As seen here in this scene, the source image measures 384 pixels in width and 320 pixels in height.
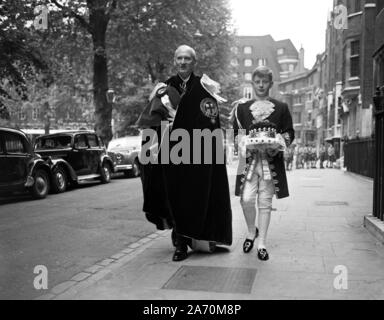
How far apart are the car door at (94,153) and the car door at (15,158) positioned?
394 centimetres

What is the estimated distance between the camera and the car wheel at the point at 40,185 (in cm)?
1152

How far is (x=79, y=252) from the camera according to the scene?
5.52m

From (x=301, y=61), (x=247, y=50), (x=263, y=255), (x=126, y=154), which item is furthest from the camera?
(x=247, y=50)

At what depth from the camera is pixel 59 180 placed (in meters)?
13.2

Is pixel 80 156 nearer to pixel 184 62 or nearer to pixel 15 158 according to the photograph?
pixel 15 158

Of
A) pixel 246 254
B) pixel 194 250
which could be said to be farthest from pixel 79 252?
pixel 246 254

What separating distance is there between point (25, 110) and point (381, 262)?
145 ft

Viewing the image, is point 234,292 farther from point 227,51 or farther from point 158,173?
point 227,51

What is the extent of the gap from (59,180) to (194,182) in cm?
909

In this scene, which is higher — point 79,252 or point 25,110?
point 25,110

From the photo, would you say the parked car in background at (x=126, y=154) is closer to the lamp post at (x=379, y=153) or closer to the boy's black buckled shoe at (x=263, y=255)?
the lamp post at (x=379, y=153)

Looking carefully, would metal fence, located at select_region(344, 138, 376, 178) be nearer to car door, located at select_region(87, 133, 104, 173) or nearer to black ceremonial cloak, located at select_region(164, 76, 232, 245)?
car door, located at select_region(87, 133, 104, 173)

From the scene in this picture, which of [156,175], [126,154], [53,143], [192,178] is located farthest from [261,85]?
[126,154]

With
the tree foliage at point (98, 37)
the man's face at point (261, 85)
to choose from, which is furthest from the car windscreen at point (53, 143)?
the man's face at point (261, 85)
